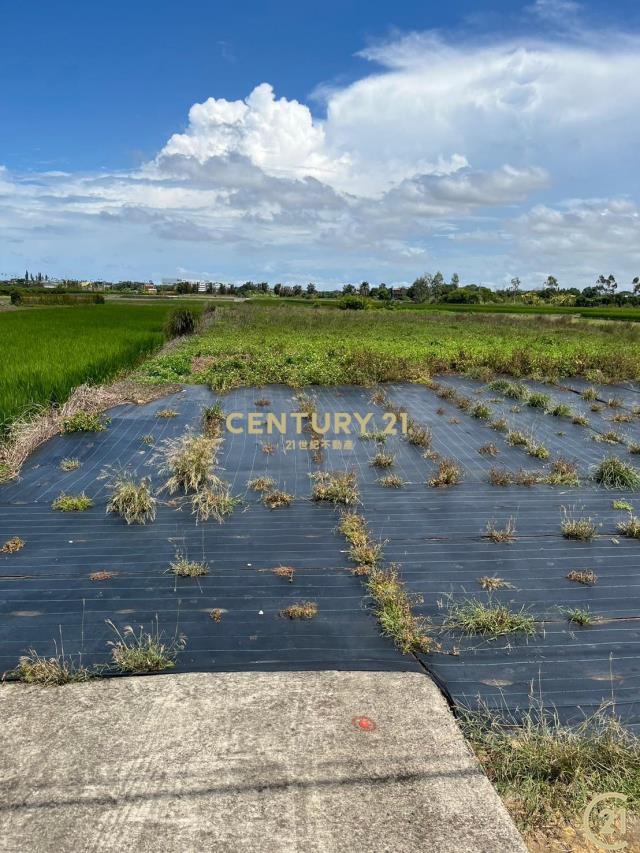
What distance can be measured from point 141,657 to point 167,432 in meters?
4.68

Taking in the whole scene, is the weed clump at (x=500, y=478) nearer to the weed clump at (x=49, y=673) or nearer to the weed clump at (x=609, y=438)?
the weed clump at (x=609, y=438)

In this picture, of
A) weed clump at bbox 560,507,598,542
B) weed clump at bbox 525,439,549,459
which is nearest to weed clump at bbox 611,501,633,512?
weed clump at bbox 560,507,598,542

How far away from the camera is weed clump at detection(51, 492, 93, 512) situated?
4625mm

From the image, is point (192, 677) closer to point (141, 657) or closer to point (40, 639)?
point (141, 657)

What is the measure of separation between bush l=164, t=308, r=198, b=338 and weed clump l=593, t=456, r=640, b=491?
16590mm

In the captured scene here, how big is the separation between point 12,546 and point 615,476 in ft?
16.9

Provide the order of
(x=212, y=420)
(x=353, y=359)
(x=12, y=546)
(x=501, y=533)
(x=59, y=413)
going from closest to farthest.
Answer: (x=12, y=546) < (x=501, y=533) < (x=59, y=413) < (x=212, y=420) < (x=353, y=359)

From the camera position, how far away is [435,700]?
248 centimetres

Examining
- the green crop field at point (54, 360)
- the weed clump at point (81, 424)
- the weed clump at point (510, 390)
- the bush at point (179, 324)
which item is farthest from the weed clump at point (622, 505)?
the bush at point (179, 324)

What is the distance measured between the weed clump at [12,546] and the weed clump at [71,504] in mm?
609

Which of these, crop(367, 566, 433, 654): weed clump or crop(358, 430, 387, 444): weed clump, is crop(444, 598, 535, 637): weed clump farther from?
crop(358, 430, 387, 444): weed clump

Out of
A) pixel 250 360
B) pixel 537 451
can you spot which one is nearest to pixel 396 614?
pixel 537 451

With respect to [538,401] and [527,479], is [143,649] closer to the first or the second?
[527,479]

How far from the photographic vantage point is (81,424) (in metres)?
6.81
